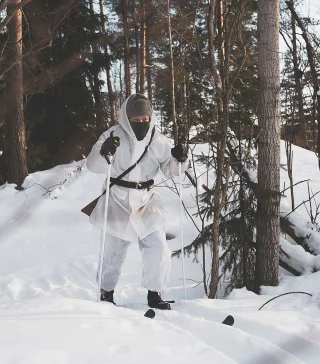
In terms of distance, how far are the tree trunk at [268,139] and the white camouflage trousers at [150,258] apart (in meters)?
1.25

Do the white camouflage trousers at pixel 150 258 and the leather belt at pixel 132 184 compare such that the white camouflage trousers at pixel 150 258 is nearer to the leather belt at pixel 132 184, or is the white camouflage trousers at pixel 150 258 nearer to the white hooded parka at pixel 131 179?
the white hooded parka at pixel 131 179

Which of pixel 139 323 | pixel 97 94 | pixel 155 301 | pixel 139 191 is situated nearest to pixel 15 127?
Answer: pixel 97 94

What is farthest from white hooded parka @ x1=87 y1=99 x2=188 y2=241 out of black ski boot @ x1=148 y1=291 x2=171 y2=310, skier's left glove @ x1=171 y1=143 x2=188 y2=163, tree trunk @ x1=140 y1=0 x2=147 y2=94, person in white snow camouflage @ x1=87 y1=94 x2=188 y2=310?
tree trunk @ x1=140 y1=0 x2=147 y2=94

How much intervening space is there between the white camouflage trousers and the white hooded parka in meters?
0.10

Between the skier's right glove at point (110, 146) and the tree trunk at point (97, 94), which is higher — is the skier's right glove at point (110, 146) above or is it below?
below

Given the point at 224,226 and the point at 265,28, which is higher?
the point at 265,28

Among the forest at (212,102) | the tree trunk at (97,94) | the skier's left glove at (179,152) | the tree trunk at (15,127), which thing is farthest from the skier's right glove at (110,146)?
the tree trunk at (97,94)

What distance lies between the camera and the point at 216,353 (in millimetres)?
1983

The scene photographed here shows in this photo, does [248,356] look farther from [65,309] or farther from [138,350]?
[65,309]

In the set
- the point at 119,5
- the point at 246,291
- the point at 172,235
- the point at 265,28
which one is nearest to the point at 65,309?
the point at 246,291

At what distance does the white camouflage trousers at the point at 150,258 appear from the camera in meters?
3.59

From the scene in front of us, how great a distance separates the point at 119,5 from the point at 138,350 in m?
15.3

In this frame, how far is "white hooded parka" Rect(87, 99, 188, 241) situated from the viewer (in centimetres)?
362

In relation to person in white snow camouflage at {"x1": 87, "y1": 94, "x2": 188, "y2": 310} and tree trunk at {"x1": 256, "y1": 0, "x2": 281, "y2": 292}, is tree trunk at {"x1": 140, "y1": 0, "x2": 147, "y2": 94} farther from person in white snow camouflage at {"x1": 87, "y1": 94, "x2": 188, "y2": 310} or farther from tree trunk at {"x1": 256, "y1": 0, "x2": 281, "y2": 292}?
person in white snow camouflage at {"x1": 87, "y1": 94, "x2": 188, "y2": 310}
